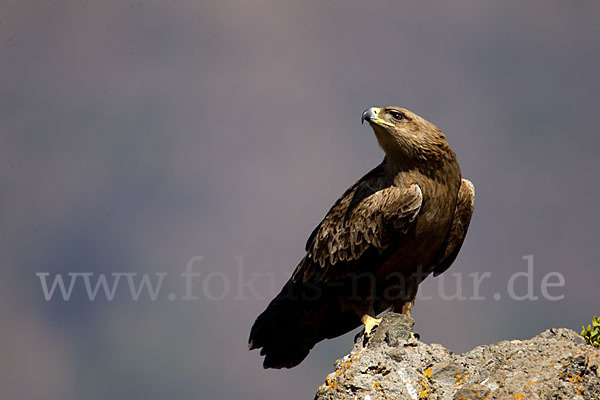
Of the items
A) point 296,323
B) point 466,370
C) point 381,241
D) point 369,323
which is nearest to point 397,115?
point 381,241

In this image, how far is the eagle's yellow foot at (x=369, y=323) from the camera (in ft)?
29.6

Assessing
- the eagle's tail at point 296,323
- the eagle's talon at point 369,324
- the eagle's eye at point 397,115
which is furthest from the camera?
the eagle's tail at point 296,323

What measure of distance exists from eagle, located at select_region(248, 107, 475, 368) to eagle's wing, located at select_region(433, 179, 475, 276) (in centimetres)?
1

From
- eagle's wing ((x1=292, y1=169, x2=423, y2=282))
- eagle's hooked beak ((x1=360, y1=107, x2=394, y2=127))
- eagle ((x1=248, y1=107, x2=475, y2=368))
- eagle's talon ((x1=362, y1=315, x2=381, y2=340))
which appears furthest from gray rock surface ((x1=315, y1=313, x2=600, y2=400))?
eagle's hooked beak ((x1=360, y1=107, x2=394, y2=127))

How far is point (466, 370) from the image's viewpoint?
750cm

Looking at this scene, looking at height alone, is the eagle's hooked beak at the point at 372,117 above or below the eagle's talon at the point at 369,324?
above

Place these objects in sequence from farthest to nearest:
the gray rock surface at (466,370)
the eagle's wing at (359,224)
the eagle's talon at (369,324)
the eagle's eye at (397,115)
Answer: the eagle's eye at (397,115) < the eagle's wing at (359,224) < the eagle's talon at (369,324) < the gray rock surface at (466,370)

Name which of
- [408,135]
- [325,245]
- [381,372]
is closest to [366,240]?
[325,245]

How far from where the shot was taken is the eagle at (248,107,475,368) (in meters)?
9.48

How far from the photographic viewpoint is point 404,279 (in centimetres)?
985

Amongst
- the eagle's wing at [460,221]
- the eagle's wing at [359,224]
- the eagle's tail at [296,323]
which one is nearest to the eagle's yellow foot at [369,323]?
the eagle's tail at [296,323]

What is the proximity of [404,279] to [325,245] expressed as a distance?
3.48ft

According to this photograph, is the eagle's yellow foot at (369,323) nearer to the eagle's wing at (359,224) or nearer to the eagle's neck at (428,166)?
the eagle's wing at (359,224)

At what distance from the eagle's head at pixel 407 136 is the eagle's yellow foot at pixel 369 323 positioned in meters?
1.89
